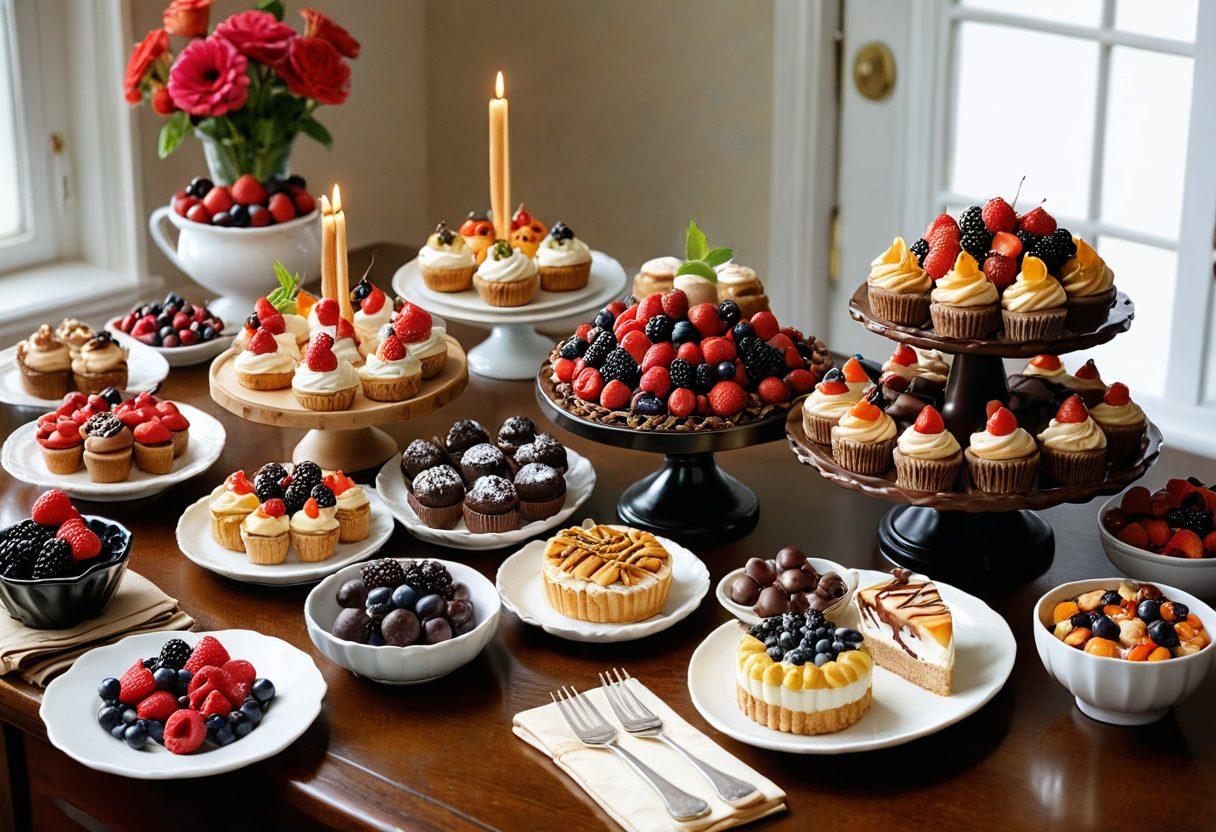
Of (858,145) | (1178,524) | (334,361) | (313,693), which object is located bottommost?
(313,693)

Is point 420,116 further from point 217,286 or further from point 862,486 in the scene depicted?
point 862,486

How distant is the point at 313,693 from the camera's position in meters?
1.63

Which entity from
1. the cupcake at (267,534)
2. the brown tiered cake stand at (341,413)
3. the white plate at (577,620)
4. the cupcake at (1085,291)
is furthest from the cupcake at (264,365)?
the cupcake at (1085,291)

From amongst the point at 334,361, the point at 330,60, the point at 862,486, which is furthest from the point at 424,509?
the point at 330,60

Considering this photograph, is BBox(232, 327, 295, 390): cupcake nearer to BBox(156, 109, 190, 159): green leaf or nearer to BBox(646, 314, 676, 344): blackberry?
BBox(646, 314, 676, 344): blackberry

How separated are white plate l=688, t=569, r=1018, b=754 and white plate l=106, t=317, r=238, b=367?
139 centimetres

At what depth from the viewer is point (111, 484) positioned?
216cm

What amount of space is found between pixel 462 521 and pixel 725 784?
72 cm

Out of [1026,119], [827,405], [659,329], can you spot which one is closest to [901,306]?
[827,405]

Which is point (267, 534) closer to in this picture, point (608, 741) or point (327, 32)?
point (608, 741)

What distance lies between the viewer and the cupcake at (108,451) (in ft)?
7.06

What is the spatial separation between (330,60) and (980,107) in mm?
1577

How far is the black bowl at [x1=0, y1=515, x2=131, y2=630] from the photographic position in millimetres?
1733

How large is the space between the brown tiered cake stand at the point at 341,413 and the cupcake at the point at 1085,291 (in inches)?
35.8
